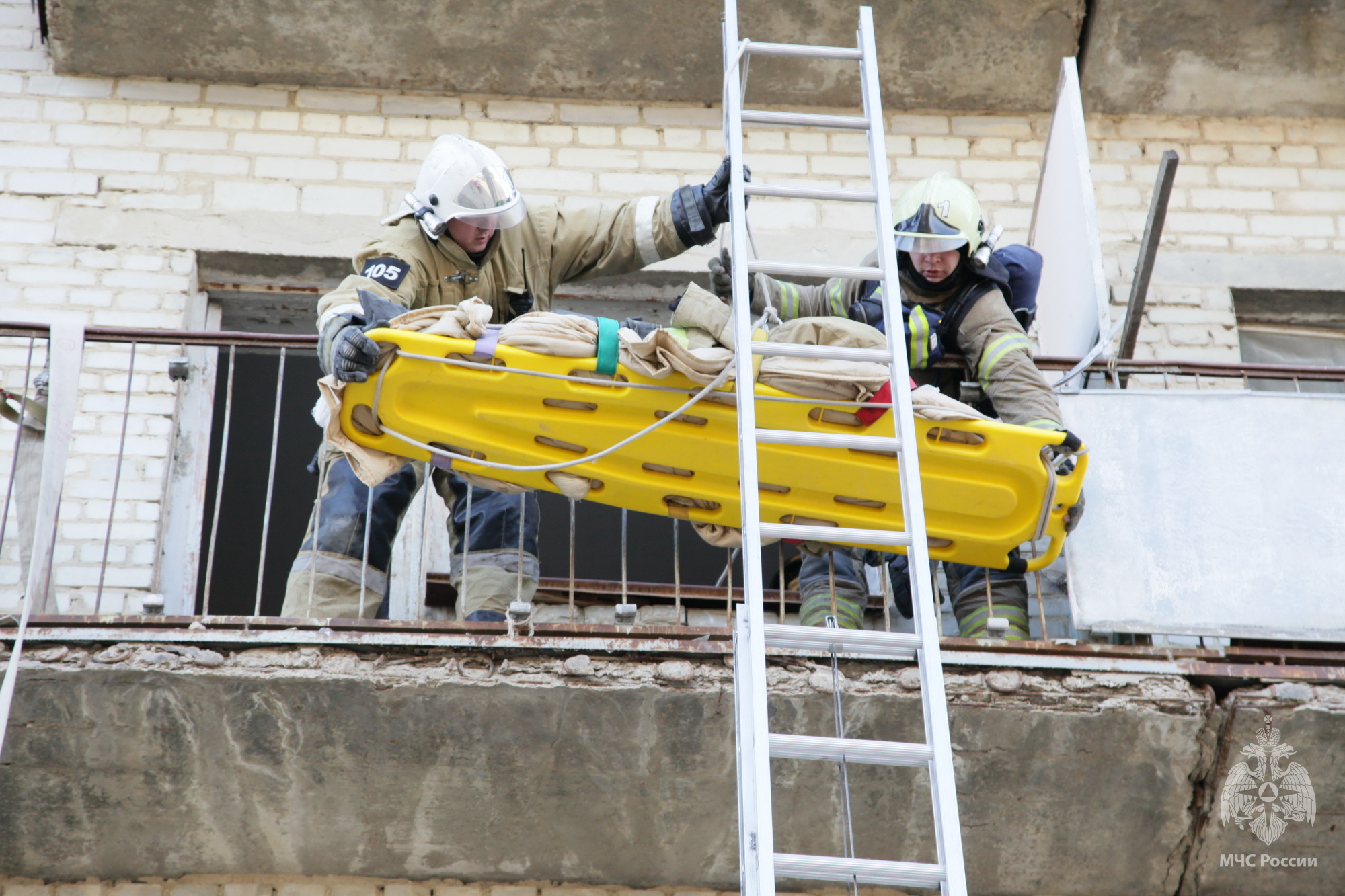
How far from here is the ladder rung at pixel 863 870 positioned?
3176mm

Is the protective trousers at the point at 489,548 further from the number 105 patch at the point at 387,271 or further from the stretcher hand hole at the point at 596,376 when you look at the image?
the number 105 patch at the point at 387,271

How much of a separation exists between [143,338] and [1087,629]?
3.72m

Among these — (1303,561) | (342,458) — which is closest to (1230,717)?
(1303,561)

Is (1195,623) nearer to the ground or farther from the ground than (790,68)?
nearer to the ground

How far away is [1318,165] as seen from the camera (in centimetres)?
770

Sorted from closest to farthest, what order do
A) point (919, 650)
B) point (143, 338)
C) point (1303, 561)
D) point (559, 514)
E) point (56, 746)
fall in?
point (919, 650), point (56, 746), point (1303, 561), point (143, 338), point (559, 514)

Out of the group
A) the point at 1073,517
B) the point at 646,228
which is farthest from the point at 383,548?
the point at 1073,517

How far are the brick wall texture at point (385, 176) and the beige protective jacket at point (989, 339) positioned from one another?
69.7 inches

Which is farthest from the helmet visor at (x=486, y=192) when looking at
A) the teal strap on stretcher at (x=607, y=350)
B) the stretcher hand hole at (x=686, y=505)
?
the stretcher hand hole at (x=686, y=505)

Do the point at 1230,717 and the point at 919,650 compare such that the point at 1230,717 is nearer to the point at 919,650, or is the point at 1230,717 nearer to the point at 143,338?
the point at 919,650

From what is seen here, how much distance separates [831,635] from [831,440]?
1.72 feet

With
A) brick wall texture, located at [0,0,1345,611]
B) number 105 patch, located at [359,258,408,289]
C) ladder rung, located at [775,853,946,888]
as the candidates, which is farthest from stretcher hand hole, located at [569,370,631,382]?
brick wall texture, located at [0,0,1345,611]

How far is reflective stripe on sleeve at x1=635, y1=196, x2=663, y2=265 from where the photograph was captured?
5.44 m

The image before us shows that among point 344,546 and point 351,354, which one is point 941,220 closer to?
point 351,354
